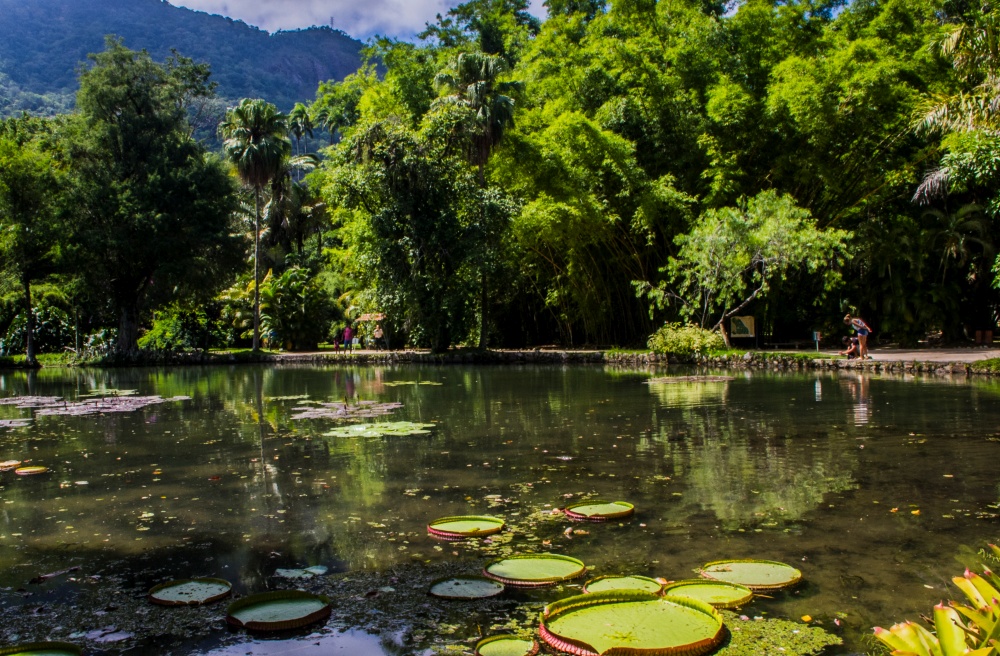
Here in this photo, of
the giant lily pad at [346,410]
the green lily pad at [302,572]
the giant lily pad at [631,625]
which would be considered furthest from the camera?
the giant lily pad at [346,410]

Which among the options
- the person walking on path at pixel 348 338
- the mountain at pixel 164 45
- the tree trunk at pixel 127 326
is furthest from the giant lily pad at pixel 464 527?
the mountain at pixel 164 45

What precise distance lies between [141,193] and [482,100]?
1279 centimetres

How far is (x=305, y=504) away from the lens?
18.1ft

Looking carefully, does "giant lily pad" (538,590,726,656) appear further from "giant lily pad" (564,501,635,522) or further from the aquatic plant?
"giant lily pad" (564,501,635,522)

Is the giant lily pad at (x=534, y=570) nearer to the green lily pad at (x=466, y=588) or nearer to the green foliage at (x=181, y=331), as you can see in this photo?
the green lily pad at (x=466, y=588)

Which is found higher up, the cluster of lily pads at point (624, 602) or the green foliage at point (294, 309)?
the green foliage at point (294, 309)

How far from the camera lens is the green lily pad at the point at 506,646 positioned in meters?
2.91

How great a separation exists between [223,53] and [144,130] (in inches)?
3847

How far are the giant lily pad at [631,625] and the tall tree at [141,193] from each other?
27.2m

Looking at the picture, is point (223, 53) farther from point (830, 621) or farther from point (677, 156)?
point (830, 621)

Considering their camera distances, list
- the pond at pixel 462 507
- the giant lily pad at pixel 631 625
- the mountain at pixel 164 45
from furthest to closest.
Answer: the mountain at pixel 164 45, the pond at pixel 462 507, the giant lily pad at pixel 631 625

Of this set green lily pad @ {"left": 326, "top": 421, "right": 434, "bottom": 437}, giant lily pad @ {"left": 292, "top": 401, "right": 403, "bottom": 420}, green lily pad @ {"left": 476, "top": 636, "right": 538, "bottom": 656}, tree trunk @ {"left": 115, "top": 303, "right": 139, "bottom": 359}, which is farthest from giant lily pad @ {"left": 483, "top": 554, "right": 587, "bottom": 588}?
tree trunk @ {"left": 115, "top": 303, "right": 139, "bottom": 359}

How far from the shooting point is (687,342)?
62.2 feet

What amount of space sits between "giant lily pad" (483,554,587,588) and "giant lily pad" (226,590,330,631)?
0.84m
